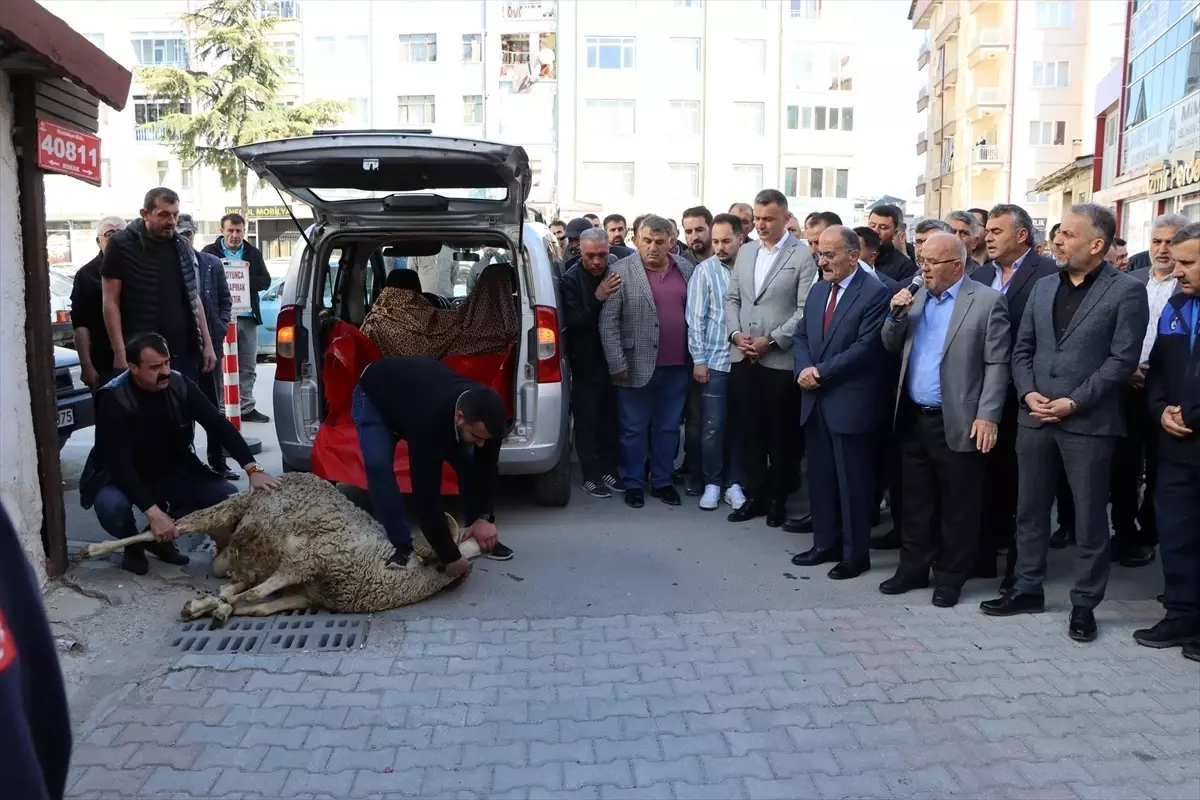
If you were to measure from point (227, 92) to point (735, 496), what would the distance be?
2755cm

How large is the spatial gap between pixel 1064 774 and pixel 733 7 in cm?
4608

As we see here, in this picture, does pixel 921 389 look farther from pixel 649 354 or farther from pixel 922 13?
pixel 922 13

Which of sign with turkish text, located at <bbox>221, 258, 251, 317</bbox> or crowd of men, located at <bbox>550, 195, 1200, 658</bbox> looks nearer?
crowd of men, located at <bbox>550, 195, 1200, 658</bbox>

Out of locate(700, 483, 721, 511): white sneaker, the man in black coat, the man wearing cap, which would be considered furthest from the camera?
the man in black coat

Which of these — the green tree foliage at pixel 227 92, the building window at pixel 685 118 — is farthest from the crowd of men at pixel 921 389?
the building window at pixel 685 118

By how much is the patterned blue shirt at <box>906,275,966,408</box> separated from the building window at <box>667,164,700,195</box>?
135ft

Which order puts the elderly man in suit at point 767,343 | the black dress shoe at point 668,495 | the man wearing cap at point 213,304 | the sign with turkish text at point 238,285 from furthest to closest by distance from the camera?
the sign with turkish text at point 238,285 < the man wearing cap at point 213,304 < the black dress shoe at point 668,495 < the elderly man in suit at point 767,343

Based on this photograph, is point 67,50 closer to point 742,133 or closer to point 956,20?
point 742,133

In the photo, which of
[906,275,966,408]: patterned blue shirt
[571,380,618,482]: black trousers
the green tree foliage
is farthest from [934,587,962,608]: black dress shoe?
the green tree foliage

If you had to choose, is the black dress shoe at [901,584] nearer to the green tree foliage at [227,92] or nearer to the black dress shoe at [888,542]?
the black dress shoe at [888,542]

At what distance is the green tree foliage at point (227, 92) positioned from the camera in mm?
29281

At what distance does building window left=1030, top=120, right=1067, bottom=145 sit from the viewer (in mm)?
49812

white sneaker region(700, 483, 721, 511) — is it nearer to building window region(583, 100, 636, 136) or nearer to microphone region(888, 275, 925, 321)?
microphone region(888, 275, 925, 321)

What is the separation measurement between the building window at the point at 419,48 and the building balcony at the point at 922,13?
3420 centimetres
